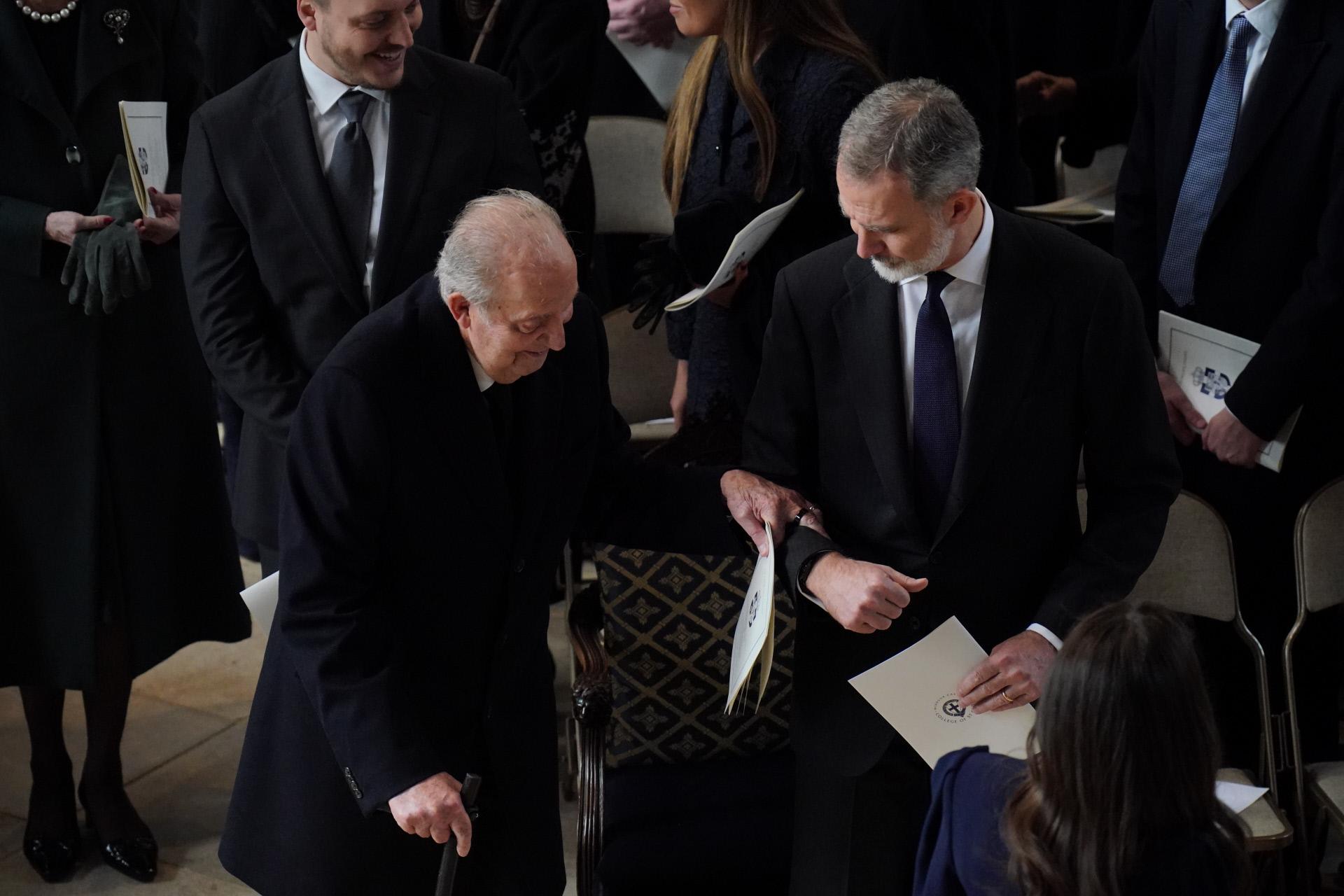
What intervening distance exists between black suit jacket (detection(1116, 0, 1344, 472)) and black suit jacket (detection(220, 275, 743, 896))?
4.00 feet

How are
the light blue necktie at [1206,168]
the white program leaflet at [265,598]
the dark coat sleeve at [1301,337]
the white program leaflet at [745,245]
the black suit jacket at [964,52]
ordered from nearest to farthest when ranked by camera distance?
the white program leaflet at [265,598] < the white program leaflet at [745,245] < the dark coat sleeve at [1301,337] < the light blue necktie at [1206,168] < the black suit jacket at [964,52]

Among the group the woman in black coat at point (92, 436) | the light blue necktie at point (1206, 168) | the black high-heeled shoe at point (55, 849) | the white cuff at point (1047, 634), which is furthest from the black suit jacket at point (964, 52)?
the black high-heeled shoe at point (55, 849)

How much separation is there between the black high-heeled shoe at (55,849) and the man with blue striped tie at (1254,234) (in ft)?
8.65

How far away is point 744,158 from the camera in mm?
3107

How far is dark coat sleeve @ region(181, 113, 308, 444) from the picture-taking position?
2.86m

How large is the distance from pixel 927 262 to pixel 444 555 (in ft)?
2.79

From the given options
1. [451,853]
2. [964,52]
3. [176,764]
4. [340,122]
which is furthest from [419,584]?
[176,764]

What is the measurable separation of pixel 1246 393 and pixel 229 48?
2.62 meters

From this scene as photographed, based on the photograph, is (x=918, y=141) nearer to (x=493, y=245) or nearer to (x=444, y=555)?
(x=493, y=245)

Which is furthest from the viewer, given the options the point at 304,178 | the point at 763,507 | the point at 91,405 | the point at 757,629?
the point at 91,405

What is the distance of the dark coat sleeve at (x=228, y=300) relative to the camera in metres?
2.86

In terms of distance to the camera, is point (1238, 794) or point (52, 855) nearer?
point (1238, 794)

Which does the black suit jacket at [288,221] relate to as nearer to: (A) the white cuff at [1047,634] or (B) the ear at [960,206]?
(B) the ear at [960,206]

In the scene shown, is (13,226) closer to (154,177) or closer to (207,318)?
(154,177)
